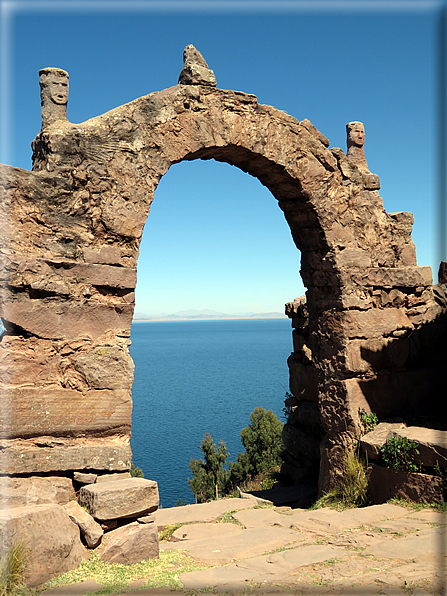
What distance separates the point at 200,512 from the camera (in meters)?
6.54

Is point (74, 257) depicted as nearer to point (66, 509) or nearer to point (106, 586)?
point (66, 509)

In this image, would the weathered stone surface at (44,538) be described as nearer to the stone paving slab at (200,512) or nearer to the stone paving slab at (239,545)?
the stone paving slab at (239,545)

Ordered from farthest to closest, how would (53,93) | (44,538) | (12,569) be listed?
1. (53,93)
2. (44,538)
3. (12,569)

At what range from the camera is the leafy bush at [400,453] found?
539 centimetres

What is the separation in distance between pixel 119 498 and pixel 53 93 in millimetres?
3732

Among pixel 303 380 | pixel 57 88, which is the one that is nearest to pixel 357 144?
pixel 303 380

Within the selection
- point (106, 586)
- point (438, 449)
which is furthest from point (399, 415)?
point (106, 586)

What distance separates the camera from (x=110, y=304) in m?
4.91

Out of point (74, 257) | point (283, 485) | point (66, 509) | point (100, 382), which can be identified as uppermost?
point (74, 257)

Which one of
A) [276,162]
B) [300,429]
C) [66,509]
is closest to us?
[66,509]

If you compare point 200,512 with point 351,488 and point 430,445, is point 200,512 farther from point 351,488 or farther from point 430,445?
point 430,445

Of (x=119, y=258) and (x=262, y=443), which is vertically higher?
(x=119, y=258)

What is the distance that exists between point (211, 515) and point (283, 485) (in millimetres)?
2659

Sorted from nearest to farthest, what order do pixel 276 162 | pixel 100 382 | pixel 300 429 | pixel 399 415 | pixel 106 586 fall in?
1. pixel 106 586
2. pixel 100 382
3. pixel 276 162
4. pixel 399 415
5. pixel 300 429
